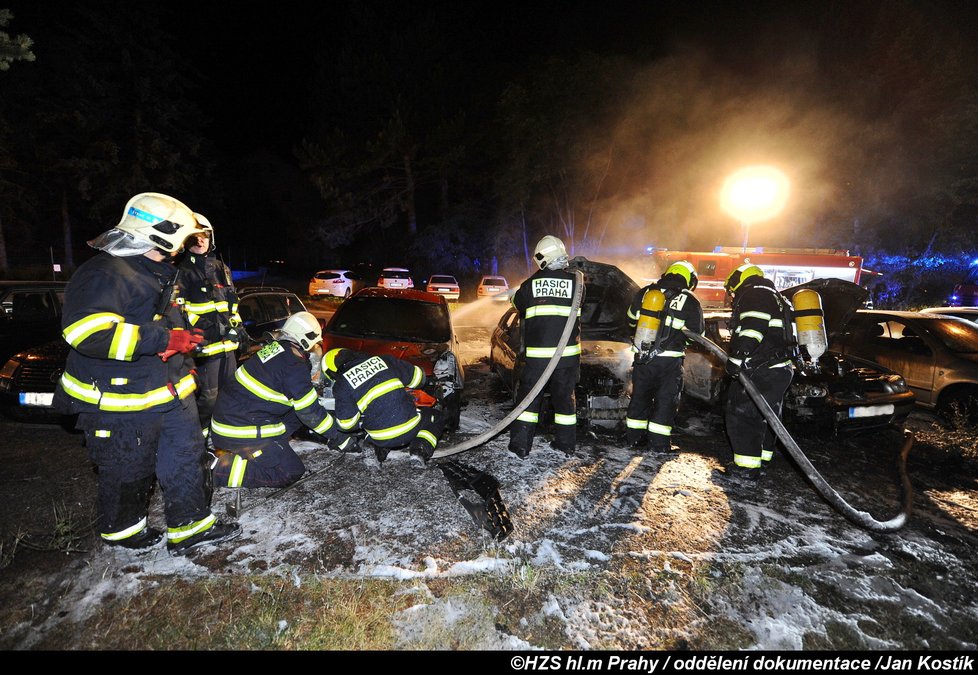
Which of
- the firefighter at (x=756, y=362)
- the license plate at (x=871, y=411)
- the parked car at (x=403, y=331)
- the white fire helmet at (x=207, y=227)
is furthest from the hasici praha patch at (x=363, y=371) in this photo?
the license plate at (x=871, y=411)

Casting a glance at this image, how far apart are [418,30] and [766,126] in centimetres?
2136

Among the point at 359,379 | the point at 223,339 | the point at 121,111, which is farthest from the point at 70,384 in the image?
the point at 121,111

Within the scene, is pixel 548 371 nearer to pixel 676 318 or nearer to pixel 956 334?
pixel 676 318

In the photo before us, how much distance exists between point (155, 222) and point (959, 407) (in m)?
8.18

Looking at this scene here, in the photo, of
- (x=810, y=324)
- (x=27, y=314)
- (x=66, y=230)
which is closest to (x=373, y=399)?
(x=810, y=324)

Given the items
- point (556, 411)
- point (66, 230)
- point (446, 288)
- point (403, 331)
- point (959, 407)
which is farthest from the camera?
point (66, 230)

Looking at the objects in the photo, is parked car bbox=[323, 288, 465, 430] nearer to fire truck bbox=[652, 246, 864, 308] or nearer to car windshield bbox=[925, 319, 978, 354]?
car windshield bbox=[925, 319, 978, 354]

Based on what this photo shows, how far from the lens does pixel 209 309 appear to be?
152 inches

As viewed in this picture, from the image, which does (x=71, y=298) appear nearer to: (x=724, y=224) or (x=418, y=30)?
(x=724, y=224)

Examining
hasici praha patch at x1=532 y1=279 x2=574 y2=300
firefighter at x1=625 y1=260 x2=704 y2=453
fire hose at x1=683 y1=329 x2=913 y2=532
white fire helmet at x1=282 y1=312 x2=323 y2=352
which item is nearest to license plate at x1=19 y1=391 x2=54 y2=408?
white fire helmet at x1=282 y1=312 x2=323 y2=352

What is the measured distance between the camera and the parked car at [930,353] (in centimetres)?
534

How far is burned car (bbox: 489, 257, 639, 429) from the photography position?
4.65 m

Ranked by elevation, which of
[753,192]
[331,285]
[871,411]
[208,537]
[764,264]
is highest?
[753,192]

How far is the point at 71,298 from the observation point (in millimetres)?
2375
